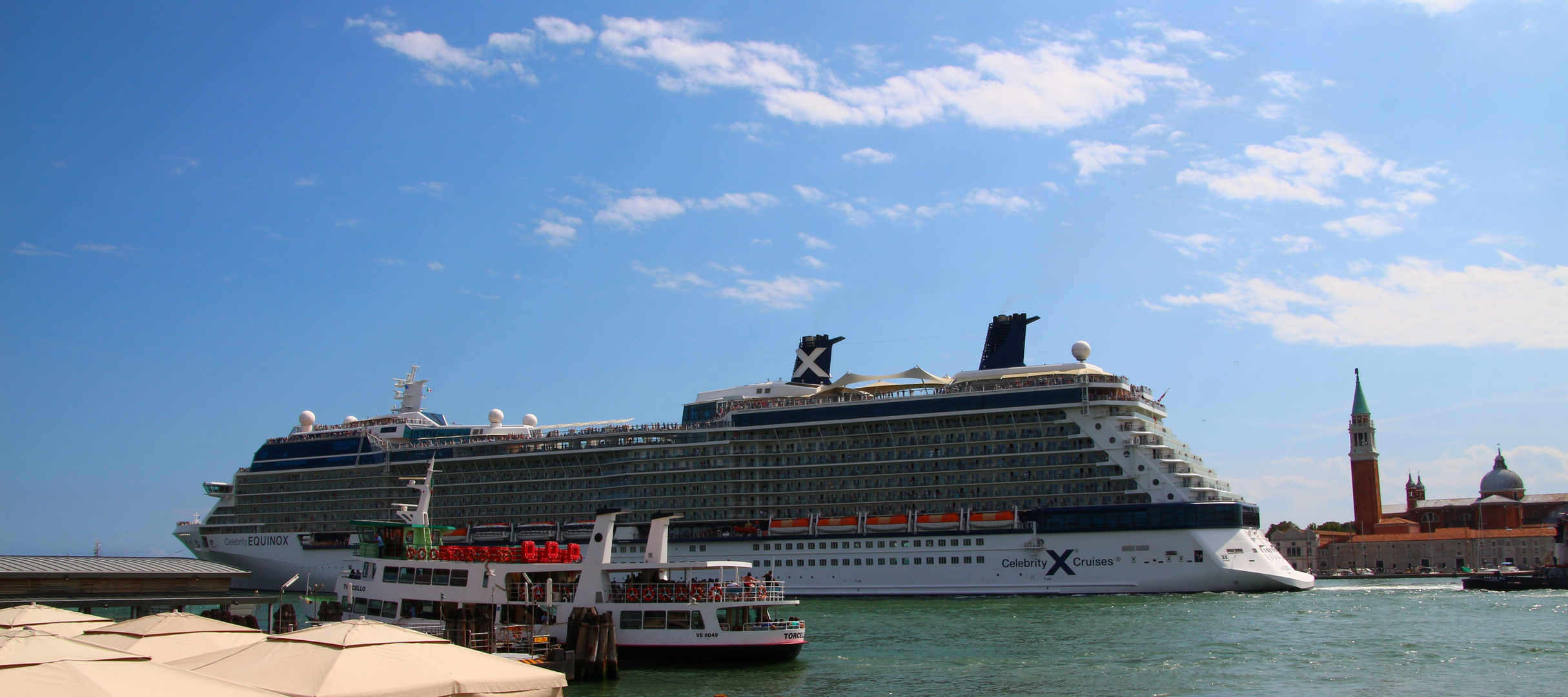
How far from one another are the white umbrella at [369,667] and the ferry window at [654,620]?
1452cm

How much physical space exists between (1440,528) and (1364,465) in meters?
17.3

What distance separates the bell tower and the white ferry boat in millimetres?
121863

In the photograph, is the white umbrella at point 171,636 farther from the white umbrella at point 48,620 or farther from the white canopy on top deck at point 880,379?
the white canopy on top deck at point 880,379

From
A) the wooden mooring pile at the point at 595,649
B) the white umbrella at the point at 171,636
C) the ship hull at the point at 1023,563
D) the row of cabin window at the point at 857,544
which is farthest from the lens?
the row of cabin window at the point at 857,544

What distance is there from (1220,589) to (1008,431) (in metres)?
13.0

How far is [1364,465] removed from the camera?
445 feet

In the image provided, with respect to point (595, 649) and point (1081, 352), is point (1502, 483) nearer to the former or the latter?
point (1081, 352)

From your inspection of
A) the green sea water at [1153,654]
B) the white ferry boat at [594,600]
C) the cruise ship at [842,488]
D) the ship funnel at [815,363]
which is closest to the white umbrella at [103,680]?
the green sea water at [1153,654]

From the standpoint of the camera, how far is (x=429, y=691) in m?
15.0

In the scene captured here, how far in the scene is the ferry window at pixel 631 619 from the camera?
104ft

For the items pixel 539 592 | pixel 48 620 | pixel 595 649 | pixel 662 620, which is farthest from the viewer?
pixel 539 592

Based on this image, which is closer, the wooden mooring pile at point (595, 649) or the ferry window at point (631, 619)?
the wooden mooring pile at point (595, 649)

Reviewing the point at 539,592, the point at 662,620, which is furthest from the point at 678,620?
the point at 539,592

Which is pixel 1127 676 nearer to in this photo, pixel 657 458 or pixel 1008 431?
pixel 1008 431
